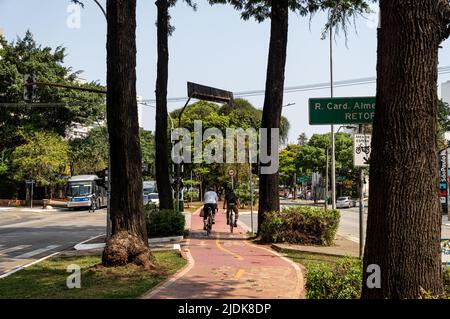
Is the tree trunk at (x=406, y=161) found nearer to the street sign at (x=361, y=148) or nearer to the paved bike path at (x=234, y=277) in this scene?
the paved bike path at (x=234, y=277)

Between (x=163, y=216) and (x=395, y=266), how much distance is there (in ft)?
43.0

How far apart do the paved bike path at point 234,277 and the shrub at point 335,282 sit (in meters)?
1.68

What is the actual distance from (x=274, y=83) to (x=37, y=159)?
3652cm

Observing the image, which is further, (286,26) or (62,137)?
(62,137)

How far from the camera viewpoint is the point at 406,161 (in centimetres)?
462

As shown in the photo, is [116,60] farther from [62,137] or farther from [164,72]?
[62,137]

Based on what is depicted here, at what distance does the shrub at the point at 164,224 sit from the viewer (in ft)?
55.6

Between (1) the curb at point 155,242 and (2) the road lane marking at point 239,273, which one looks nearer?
(2) the road lane marking at point 239,273

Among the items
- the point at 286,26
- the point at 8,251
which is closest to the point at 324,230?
the point at 286,26

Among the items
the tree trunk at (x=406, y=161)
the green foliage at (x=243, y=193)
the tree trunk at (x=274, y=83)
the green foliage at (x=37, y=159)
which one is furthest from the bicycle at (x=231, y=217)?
the green foliage at (x=37, y=159)

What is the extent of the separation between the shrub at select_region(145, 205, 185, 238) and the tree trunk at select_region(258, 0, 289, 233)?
2.78 m

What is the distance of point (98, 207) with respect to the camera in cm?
4925

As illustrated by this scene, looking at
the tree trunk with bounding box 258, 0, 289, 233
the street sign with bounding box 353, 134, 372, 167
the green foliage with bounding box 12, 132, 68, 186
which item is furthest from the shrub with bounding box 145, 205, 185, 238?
the green foliage with bounding box 12, 132, 68, 186

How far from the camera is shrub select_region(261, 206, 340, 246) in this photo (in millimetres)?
15094
